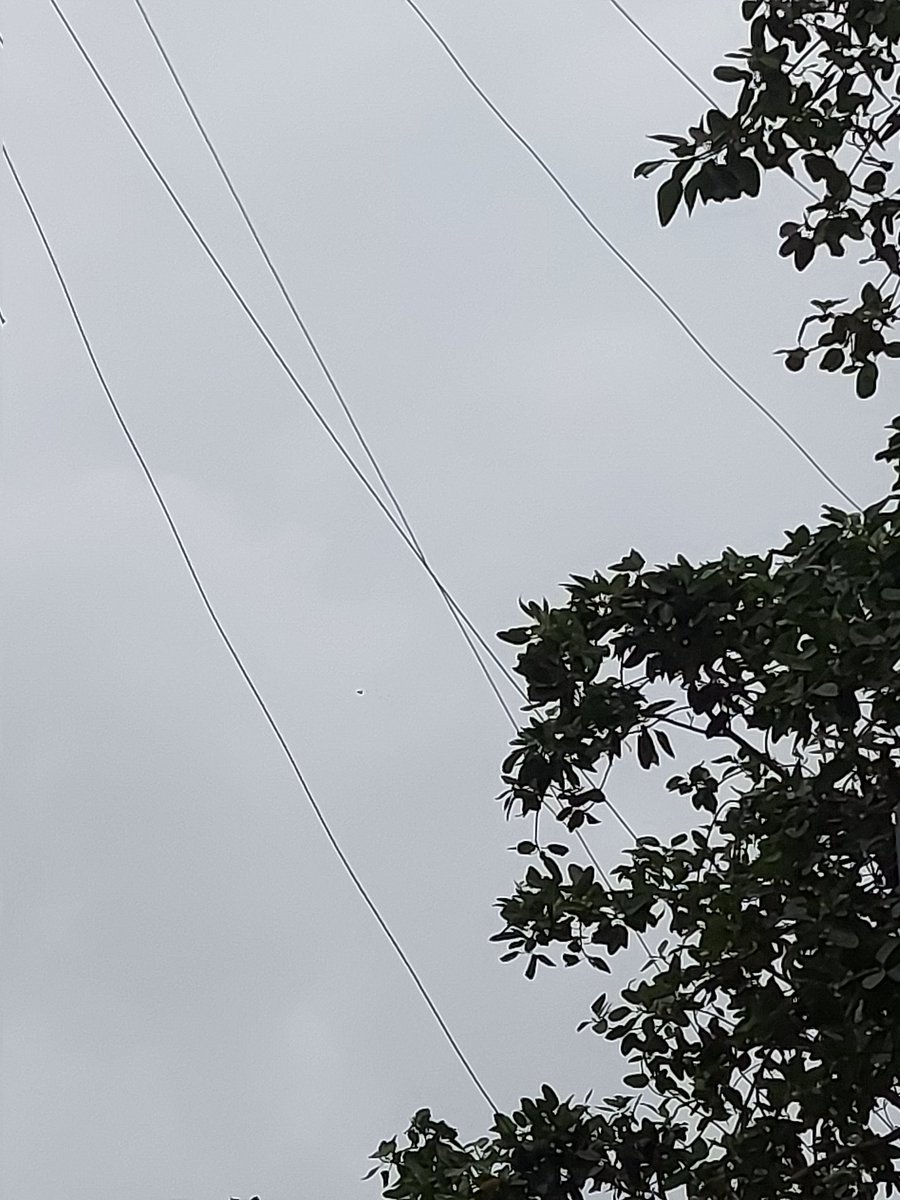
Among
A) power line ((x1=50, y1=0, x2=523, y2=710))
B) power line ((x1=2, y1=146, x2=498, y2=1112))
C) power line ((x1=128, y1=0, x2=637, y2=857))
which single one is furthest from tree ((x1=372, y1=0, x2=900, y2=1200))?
power line ((x1=128, y1=0, x2=637, y2=857))

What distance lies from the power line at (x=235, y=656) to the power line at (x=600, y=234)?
44.3 inches

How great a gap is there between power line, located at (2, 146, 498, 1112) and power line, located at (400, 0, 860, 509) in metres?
1.12

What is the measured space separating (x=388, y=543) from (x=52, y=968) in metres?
1.27

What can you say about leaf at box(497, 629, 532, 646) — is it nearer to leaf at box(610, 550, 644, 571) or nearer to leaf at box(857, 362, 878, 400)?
leaf at box(610, 550, 644, 571)

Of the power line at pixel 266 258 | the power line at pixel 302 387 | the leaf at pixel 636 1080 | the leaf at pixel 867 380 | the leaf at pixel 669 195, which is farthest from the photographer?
the power line at pixel 266 258

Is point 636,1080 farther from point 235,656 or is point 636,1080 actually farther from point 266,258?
point 266,258

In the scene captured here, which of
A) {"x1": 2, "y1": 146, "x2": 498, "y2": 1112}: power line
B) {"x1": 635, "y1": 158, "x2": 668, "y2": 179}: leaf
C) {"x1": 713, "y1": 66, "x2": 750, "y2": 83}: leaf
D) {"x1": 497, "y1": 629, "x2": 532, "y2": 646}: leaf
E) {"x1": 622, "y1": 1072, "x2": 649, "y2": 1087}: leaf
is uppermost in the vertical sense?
{"x1": 2, "y1": 146, "x2": 498, "y2": 1112}: power line

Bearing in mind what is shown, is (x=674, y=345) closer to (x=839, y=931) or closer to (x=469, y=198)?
(x=469, y=198)

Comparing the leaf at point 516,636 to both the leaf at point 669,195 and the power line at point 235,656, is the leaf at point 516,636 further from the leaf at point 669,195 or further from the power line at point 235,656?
the power line at point 235,656

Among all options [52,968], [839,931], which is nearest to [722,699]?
[839,931]

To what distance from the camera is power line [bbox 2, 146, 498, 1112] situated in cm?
351

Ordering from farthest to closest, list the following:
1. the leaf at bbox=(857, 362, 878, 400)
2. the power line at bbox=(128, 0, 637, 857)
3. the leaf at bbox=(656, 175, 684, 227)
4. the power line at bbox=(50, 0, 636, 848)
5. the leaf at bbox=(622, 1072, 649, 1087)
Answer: the power line at bbox=(128, 0, 637, 857) < the power line at bbox=(50, 0, 636, 848) < the leaf at bbox=(622, 1072, 649, 1087) < the leaf at bbox=(857, 362, 878, 400) < the leaf at bbox=(656, 175, 684, 227)

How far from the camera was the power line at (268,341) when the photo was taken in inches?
150

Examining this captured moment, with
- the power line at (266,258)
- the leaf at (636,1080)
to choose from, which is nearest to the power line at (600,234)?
the power line at (266,258)
